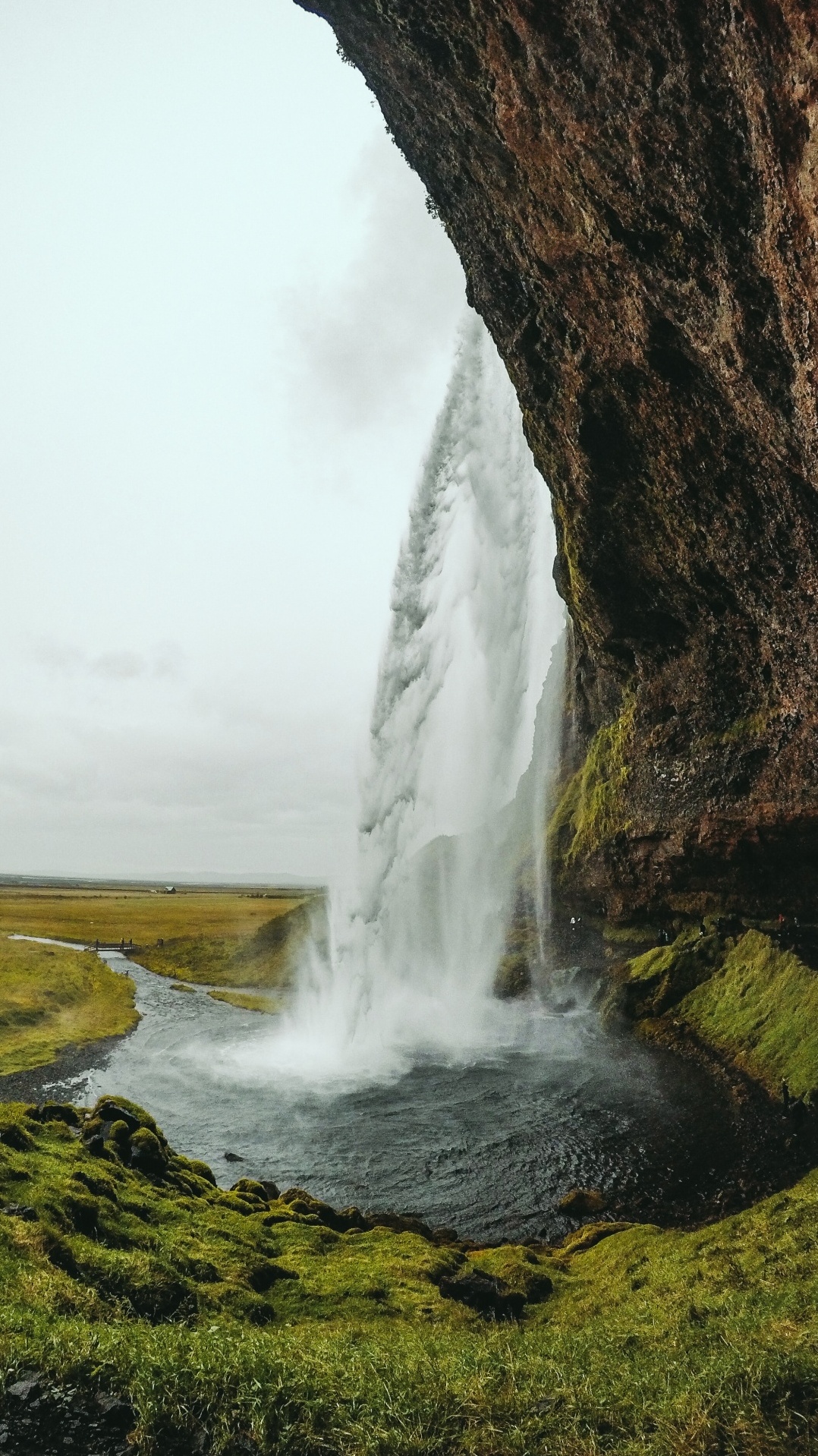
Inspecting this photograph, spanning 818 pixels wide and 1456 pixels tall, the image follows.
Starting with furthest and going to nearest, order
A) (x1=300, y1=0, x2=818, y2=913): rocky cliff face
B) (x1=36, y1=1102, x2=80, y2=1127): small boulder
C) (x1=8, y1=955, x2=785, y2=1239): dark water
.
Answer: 1. (x1=8, y1=955, x2=785, y2=1239): dark water
2. (x1=36, y1=1102, x2=80, y2=1127): small boulder
3. (x1=300, y1=0, x2=818, y2=913): rocky cliff face

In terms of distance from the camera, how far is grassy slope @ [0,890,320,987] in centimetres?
6956

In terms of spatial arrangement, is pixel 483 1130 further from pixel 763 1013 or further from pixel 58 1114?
pixel 763 1013

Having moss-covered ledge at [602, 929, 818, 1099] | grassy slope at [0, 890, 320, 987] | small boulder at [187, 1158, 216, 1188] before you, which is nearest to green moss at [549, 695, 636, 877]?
moss-covered ledge at [602, 929, 818, 1099]

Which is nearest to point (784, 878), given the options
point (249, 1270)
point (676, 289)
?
point (676, 289)

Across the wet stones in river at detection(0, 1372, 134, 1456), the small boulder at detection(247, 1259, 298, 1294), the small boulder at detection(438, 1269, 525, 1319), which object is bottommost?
the small boulder at detection(438, 1269, 525, 1319)

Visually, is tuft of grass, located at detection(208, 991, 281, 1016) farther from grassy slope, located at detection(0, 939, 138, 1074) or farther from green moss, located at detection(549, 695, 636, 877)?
green moss, located at detection(549, 695, 636, 877)

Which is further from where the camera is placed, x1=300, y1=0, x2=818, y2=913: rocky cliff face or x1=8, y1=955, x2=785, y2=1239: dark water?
x1=8, y1=955, x2=785, y2=1239: dark water

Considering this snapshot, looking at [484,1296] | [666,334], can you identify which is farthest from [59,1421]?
[666,334]

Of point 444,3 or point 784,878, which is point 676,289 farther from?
point 784,878

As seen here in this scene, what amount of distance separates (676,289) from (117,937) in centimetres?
9240

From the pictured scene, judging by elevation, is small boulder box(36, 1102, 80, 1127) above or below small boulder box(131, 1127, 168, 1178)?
above

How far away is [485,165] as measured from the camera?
76.4 ft

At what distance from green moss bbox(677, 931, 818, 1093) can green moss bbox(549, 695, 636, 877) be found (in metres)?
9.02

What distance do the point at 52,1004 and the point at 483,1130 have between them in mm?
34503
